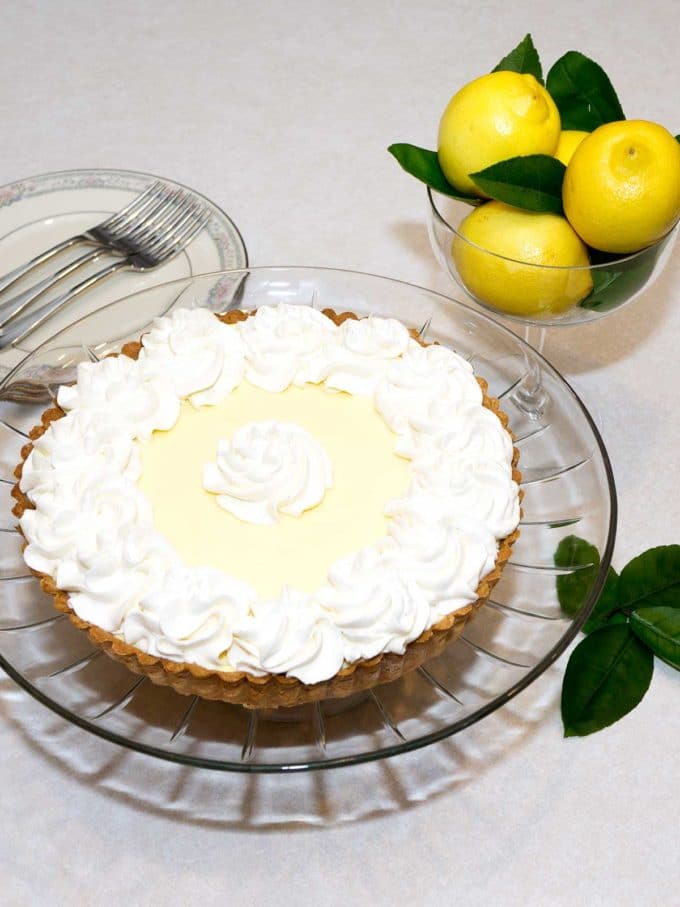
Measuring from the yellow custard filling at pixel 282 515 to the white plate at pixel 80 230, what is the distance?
0.46 metres

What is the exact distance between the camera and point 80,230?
2074 millimetres

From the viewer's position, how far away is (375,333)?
5.41 ft

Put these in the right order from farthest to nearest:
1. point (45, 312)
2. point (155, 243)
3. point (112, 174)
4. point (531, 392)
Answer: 1. point (112, 174)
2. point (155, 243)
3. point (45, 312)
4. point (531, 392)

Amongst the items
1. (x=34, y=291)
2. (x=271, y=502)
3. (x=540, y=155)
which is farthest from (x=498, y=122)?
(x=34, y=291)

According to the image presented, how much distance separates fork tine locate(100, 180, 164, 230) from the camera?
6.69 ft

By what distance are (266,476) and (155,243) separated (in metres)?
0.75

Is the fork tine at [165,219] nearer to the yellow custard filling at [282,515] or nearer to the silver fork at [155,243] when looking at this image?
the silver fork at [155,243]

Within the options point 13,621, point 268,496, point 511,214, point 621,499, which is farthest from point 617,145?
point 13,621

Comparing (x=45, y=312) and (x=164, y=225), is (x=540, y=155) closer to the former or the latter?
(x=164, y=225)

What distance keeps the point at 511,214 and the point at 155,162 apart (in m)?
0.99

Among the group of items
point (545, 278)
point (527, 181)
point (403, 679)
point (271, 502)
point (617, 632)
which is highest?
point (527, 181)

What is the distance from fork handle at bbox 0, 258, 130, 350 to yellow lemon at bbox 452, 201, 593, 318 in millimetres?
683

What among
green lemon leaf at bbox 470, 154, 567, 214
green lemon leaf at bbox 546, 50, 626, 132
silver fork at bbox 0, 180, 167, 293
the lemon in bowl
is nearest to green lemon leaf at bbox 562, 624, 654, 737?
the lemon in bowl

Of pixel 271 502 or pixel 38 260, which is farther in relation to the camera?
pixel 38 260
